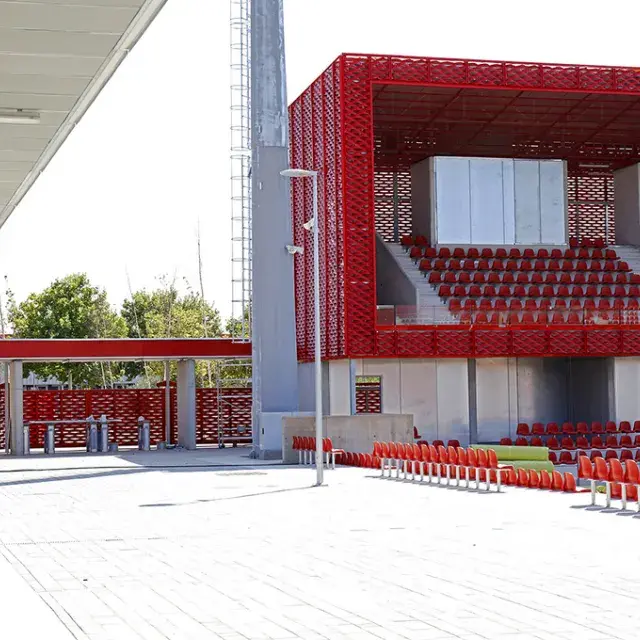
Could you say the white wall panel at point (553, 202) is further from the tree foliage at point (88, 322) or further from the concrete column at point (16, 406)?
the tree foliage at point (88, 322)

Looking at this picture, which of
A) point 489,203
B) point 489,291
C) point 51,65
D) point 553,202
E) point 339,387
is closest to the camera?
point 51,65

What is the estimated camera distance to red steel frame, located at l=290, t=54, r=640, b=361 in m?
40.7

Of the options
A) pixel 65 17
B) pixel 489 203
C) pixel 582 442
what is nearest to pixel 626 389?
pixel 582 442

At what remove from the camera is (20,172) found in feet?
31.1

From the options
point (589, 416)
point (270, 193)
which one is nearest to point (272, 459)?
point (270, 193)

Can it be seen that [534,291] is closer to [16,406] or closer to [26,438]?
[16,406]

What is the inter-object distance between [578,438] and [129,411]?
19623 millimetres

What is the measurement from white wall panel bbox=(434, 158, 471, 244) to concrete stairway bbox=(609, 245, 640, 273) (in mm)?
7250

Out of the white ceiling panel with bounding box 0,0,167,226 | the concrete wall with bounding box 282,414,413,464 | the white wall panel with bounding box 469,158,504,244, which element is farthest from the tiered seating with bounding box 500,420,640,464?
the white ceiling panel with bounding box 0,0,167,226

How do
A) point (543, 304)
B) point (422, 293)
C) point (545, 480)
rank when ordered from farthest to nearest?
point (422, 293) → point (543, 304) → point (545, 480)

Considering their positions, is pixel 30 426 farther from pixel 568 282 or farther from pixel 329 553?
pixel 329 553

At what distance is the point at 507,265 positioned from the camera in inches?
1859

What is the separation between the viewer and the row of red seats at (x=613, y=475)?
751 inches

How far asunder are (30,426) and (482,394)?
1845cm
